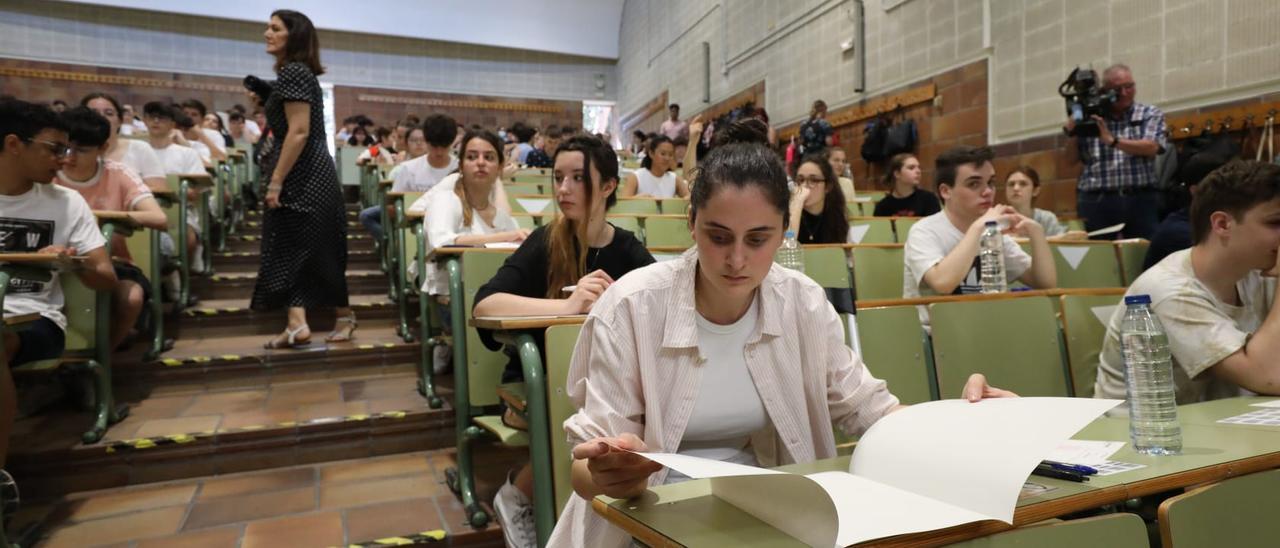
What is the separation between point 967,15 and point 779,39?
3247mm

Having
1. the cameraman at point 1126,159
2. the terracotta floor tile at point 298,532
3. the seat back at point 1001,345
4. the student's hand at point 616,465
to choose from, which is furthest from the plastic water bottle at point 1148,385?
the cameraman at point 1126,159

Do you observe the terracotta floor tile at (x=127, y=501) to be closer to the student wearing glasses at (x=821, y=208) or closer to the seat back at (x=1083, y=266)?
the student wearing glasses at (x=821, y=208)

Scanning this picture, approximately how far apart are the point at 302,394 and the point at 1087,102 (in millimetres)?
4630

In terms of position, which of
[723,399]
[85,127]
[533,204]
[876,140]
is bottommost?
[723,399]

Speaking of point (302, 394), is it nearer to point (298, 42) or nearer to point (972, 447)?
point (298, 42)

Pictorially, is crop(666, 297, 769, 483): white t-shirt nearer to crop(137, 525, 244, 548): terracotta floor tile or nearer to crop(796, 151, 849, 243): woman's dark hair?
crop(137, 525, 244, 548): terracotta floor tile

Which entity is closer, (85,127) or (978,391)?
(978,391)

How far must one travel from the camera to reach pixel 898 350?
1970mm

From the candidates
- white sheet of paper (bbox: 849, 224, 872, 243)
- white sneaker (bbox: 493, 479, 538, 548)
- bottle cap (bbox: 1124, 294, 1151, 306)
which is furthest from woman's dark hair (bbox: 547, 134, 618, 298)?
white sheet of paper (bbox: 849, 224, 872, 243)

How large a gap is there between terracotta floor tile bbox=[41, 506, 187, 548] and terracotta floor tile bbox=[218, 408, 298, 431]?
43 cm

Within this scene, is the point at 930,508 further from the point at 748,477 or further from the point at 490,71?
the point at 490,71

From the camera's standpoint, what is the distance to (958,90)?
6.42 metres

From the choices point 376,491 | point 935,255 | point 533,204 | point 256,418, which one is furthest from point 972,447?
point 533,204

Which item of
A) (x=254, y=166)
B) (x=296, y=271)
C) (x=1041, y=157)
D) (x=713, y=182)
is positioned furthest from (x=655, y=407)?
(x=254, y=166)
